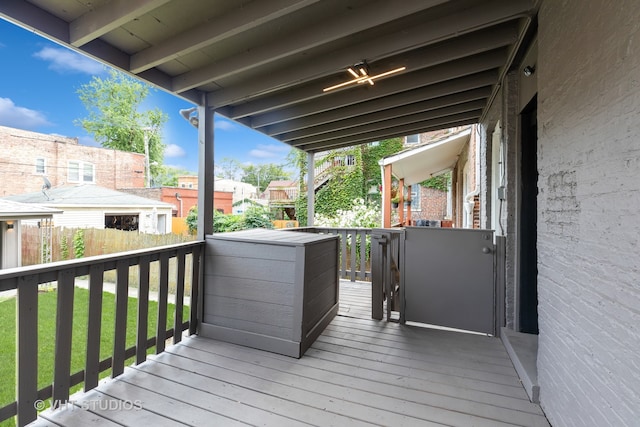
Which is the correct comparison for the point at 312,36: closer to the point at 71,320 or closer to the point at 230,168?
the point at 71,320

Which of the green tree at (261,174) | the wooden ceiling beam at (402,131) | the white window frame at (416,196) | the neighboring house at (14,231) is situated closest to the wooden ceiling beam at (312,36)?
the wooden ceiling beam at (402,131)

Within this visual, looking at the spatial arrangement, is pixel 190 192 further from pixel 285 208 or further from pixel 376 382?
pixel 376 382

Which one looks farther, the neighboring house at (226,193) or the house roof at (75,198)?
the neighboring house at (226,193)

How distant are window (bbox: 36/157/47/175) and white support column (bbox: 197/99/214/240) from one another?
5.87 metres

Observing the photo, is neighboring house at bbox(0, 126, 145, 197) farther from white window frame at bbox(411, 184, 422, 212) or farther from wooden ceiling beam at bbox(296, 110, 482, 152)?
white window frame at bbox(411, 184, 422, 212)

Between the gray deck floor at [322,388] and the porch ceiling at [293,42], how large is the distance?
2467mm

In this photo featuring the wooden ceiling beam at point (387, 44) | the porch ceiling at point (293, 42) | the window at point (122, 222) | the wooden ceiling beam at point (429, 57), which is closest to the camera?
the porch ceiling at point (293, 42)

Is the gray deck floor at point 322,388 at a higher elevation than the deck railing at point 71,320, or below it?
below

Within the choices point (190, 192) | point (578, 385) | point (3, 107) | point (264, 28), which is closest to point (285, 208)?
point (190, 192)

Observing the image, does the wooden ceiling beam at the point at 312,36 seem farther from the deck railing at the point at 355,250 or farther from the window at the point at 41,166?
the window at the point at 41,166

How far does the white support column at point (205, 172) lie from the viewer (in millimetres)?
3158

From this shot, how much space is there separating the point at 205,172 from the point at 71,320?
67.6 inches

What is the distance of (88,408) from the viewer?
190cm

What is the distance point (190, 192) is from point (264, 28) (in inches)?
552
